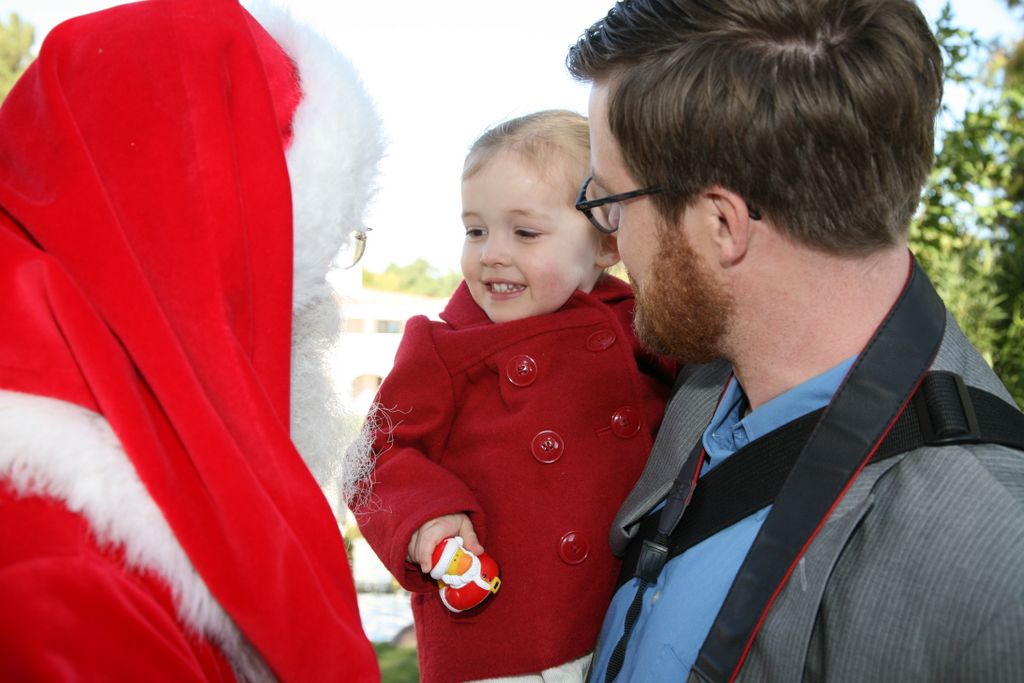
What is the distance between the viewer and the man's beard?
1.94 m

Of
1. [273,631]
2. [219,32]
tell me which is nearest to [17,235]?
[219,32]

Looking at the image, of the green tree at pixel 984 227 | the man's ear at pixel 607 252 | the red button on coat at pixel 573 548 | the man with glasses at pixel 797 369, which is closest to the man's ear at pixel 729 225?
the man with glasses at pixel 797 369

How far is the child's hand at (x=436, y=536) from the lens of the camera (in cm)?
218

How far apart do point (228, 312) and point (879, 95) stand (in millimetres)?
1345

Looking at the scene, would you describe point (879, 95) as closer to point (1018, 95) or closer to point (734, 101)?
point (734, 101)

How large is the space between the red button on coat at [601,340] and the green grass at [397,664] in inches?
194

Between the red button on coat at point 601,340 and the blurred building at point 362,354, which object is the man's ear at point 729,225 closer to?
the red button on coat at point 601,340

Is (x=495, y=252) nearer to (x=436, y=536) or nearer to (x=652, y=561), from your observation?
(x=436, y=536)

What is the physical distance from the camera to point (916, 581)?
142 centimetres

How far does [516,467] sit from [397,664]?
560 cm

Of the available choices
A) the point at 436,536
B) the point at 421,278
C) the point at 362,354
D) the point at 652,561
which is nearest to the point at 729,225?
the point at 652,561

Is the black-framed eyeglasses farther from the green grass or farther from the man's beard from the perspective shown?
the green grass

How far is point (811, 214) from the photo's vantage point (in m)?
1.80

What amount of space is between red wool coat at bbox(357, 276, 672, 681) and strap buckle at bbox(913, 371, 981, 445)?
36.2 inches
